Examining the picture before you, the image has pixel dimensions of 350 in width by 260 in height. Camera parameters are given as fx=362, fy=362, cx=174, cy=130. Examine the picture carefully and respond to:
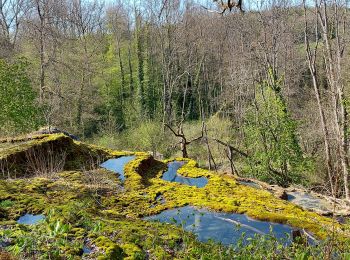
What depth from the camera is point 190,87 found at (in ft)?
105

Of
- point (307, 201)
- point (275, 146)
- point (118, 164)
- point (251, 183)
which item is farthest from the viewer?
point (275, 146)

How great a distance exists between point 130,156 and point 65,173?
2.72 meters

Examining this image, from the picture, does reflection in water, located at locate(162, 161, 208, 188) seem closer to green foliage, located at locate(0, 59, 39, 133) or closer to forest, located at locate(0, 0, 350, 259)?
forest, located at locate(0, 0, 350, 259)

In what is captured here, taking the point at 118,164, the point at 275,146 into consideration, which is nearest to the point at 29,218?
the point at 118,164

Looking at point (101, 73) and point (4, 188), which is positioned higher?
point (101, 73)

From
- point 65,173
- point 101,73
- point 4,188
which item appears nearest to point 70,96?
point 101,73

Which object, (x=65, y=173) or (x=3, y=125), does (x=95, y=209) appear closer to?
(x=65, y=173)

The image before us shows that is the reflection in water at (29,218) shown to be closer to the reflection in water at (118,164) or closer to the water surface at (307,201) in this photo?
the reflection in water at (118,164)

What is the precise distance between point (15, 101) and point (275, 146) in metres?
9.75

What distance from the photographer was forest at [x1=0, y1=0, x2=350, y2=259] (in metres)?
12.1

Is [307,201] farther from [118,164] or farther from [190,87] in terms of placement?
[190,87]

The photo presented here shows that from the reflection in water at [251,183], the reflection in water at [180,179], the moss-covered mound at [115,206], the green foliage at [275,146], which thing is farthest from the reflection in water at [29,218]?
the green foliage at [275,146]

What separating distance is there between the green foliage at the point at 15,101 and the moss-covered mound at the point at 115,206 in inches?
158

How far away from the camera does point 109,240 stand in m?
4.92
